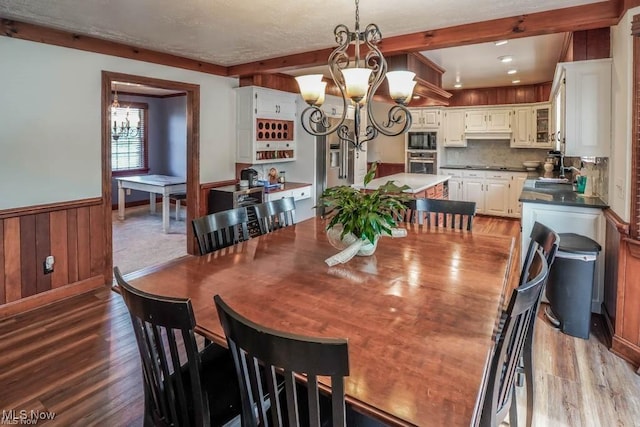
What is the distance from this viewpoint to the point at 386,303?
1.51 metres

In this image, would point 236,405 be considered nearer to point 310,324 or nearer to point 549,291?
point 310,324

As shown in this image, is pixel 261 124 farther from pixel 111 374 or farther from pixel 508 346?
pixel 508 346

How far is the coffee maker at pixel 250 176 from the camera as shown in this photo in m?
5.11

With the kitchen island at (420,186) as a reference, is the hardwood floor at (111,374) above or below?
below

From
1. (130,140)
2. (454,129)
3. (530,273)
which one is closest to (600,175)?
(530,273)

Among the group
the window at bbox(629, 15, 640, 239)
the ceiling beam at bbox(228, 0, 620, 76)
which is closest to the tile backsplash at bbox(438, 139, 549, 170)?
the ceiling beam at bbox(228, 0, 620, 76)

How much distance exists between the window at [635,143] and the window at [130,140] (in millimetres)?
7813

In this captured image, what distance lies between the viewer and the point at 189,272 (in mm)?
1880

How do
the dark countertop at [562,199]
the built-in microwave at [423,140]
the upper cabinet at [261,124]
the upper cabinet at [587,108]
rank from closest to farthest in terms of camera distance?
the upper cabinet at [587,108], the dark countertop at [562,199], the upper cabinet at [261,124], the built-in microwave at [423,140]

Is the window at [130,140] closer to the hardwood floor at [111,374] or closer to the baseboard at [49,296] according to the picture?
the baseboard at [49,296]

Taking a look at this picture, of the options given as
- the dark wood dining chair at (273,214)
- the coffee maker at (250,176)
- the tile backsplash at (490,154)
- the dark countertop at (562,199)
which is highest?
the tile backsplash at (490,154)

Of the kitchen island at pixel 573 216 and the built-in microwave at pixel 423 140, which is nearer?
the kitchen island at pixel 573 216

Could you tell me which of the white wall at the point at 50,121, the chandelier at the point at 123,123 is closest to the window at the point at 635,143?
the white wall at the point at 50,121

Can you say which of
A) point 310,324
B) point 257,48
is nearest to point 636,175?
point 310,324
